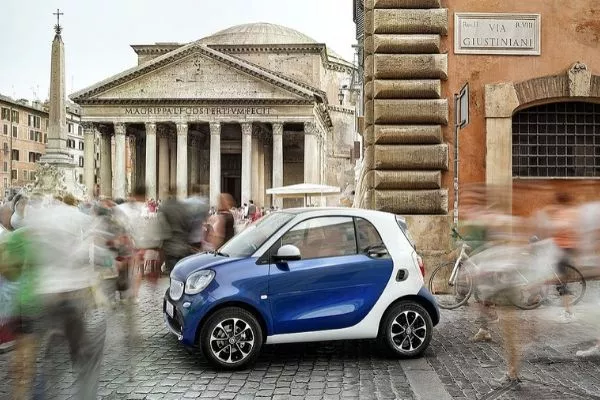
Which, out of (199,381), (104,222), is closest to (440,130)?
(104,222)

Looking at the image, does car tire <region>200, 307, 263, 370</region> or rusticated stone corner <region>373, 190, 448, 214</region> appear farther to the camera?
rusticated stone corner <region>373, 190, 448, 214</region>

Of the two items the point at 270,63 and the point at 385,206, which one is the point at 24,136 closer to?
the point at 270,63

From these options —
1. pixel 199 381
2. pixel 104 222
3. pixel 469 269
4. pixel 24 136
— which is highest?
pixel 24 136

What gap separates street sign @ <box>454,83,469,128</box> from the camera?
31.5ft

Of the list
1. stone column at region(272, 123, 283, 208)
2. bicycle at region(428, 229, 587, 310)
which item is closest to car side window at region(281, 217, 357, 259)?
bicycle at region(428, 229, 587, 310)

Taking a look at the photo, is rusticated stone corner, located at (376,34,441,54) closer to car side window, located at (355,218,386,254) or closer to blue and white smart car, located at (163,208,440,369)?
blue and white smart car, located at (163,208,440,369)

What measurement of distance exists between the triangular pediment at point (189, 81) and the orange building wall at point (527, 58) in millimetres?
41389

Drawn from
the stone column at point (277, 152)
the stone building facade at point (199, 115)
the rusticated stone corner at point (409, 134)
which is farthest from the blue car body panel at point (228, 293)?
the stone column at point (277, 152)

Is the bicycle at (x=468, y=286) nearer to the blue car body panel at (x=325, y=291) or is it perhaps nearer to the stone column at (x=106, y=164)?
the blue car body panel at (x=325, y=291)

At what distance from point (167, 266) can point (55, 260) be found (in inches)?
162

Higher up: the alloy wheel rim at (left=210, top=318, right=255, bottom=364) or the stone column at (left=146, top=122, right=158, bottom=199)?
the stone column at (left=146, top=122, right=158, bottom=199)

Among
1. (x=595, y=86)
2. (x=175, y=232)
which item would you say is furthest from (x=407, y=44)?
(x=175, y=232)

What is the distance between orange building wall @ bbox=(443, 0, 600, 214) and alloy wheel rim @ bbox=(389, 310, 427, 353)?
4.52m

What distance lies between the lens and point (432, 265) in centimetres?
1107
